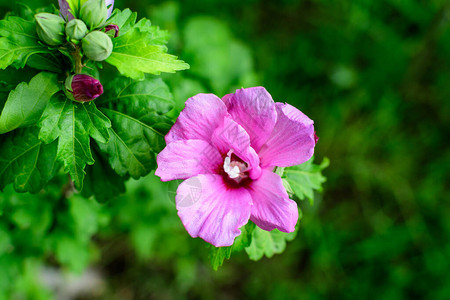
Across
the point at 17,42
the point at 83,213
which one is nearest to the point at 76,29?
the point at 17,42

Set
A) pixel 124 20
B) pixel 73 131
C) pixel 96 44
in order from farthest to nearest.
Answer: pixel 124 20 → pixel 73 131 → pixel 96 44

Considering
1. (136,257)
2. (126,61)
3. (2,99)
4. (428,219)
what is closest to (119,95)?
(126,61)

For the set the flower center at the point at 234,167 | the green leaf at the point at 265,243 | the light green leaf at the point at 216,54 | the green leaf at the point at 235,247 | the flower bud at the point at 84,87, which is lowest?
the light green leaf at the point at 216,54

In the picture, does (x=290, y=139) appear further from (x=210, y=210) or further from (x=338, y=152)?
(x=338, y=152)

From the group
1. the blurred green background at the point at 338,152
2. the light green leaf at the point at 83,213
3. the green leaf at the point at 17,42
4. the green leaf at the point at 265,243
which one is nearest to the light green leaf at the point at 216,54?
the blurred green background at the point at 338,152

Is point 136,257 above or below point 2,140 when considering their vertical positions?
below

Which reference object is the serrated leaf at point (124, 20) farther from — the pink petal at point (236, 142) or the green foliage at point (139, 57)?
the pink petal at point (236, 142)

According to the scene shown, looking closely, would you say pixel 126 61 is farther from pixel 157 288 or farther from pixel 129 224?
pixel 157 288
